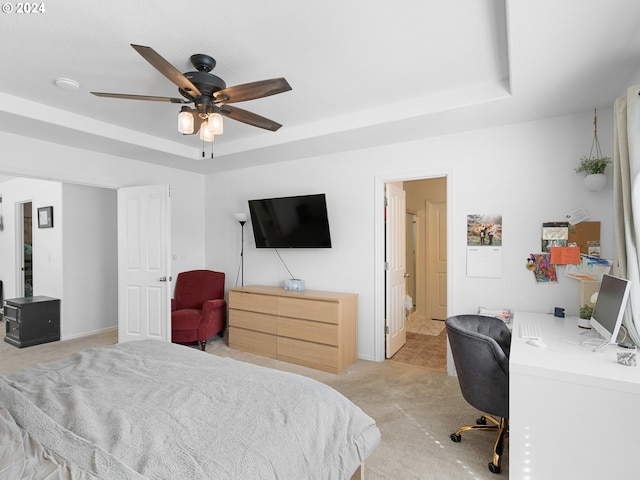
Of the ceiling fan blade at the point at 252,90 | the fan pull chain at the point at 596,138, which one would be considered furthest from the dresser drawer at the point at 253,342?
the fan pull chain at the point at 596,138

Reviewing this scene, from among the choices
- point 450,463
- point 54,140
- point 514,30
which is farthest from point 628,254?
point 54,140

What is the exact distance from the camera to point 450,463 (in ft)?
7.06

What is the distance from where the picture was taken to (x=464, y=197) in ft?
11.3

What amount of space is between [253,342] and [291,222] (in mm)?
1515

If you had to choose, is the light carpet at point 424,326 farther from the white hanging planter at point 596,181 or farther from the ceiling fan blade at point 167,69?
the ceiling fan blade at point 167,69

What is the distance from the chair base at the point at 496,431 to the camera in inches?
81.5

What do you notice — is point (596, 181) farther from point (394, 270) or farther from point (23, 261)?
point (23, 261)

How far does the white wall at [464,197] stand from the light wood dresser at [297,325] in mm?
383

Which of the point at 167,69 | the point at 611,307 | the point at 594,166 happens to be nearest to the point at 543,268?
the point at 594,166

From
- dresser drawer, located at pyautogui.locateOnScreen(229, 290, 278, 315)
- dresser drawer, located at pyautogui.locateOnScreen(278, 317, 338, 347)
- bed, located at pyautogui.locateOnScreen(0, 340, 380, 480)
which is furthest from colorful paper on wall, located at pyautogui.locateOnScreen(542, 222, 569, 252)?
dresser drawer, located at pyautogui.locateOnScreen(229, 290, 278, 315)

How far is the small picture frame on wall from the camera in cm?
518

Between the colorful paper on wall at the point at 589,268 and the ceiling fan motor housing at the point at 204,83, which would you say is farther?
the colorful paper on wall at the point at 589,268

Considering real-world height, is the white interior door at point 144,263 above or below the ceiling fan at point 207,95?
below

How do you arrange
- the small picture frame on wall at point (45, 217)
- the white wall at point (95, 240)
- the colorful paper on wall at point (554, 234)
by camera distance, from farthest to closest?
the small picture frame on wall at point (45, 217) → the white wall at point (95, 240) → the colorful paper on wall at point (554, 234)
